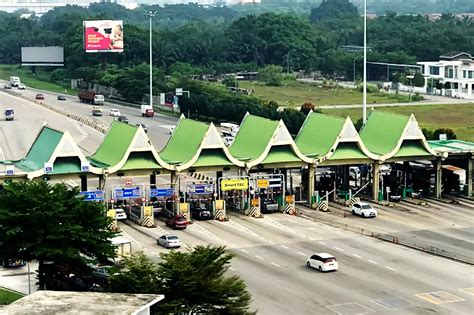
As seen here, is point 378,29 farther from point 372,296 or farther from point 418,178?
point 372,296

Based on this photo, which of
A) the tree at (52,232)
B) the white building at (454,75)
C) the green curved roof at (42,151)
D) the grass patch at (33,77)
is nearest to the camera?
the tree at (52,232)

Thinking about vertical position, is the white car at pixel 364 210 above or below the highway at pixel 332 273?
above

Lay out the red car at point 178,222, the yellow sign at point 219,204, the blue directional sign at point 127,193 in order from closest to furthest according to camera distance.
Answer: the red car at point 178,222, the blue directional sign at point 127,193, the yellow sign at point 219,204

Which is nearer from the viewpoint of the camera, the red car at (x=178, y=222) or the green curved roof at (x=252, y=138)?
the red car at (x=178, y=222)

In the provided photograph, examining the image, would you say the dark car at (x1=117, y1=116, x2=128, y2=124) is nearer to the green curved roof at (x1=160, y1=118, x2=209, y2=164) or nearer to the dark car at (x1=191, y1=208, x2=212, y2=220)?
the green curved roof at (x1=160, y1=118, x2=209, y2=164)

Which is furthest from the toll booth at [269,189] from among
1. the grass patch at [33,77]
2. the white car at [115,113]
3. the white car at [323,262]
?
the grass patch at [33,77]

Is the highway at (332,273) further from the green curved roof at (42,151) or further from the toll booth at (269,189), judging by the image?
the green curved roof at (42,151)

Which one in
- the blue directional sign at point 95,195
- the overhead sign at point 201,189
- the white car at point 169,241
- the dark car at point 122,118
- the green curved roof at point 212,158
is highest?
the green curved roof at point 212,158

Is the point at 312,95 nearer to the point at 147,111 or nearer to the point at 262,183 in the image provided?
the point at 147,111
